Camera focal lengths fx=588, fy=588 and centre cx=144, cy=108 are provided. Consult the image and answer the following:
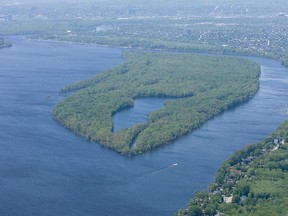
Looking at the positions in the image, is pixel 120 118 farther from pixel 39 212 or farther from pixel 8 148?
pixel 39 212

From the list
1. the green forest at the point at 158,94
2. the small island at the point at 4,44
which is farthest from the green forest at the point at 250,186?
the small island at the point at 4,44

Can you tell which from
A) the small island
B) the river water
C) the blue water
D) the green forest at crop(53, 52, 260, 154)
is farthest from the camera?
the small island

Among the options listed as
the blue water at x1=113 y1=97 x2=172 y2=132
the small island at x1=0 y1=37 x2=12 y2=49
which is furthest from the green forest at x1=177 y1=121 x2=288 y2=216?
the small island at x1=0 y1=37 x2=12 y2=49

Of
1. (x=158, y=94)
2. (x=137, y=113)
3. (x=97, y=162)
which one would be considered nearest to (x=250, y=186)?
(x=97, y=162)

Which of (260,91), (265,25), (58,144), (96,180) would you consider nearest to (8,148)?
(58,144)

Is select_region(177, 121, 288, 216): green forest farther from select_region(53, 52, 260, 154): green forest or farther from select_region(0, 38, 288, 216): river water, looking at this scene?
select_region(53, 52, 260, 154): green forest
